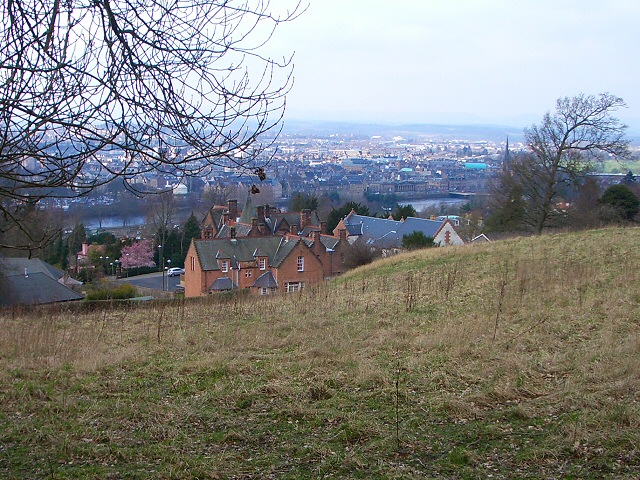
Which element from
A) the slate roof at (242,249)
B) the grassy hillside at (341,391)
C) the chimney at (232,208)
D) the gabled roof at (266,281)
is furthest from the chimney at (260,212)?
the grassy hillside at (341,391)

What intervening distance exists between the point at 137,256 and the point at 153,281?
344 cm

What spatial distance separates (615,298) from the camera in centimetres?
1005

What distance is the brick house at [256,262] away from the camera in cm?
3120

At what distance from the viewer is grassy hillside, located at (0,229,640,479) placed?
14.5ft

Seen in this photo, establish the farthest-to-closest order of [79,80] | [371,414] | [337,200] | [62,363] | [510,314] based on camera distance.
Result: [337,200]
[510,314]
[62,363]
[371,414]
[79,80]

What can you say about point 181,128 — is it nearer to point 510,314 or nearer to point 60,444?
point 60,444

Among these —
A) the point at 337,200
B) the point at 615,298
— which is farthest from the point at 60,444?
the point at 337,200

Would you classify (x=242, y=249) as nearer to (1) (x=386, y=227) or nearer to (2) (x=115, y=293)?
(2) (x=115, y=293)

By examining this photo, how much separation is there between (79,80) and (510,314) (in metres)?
7.39

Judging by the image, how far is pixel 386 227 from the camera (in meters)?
42.6

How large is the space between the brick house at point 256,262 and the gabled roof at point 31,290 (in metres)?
6.96

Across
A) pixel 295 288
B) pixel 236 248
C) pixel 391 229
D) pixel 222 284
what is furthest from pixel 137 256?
pixel 295 288

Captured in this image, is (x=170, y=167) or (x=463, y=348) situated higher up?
(x=170, y=167)

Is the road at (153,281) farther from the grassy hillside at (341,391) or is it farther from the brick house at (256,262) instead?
the grassy hillside at (341,391)
